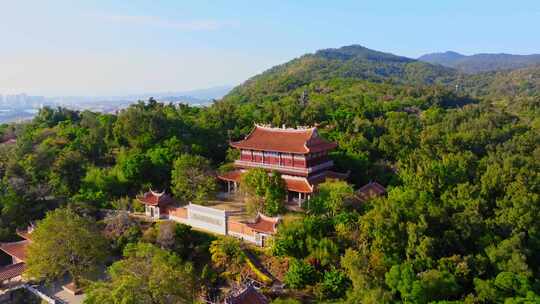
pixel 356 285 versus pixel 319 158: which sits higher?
pixel 319 158

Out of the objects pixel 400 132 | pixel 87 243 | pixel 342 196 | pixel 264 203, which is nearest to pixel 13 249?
pixel 87 243

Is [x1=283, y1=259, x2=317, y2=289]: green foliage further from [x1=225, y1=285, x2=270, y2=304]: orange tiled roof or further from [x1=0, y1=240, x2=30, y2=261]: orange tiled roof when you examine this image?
[x1=0, y1=240, x2=30, y2=261]: orange tiled roof

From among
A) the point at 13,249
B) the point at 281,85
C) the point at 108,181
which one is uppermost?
the point at 281,85

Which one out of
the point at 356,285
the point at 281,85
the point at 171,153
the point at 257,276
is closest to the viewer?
the point at 356,285

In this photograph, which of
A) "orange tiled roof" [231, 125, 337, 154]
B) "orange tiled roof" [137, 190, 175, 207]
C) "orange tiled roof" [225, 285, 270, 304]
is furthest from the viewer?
"orange tiled roof" [231, 125, 337, 154]

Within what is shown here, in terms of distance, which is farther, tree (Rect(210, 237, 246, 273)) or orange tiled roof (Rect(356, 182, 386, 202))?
orange tiled roof (Rect(356, 182, 386, 202))

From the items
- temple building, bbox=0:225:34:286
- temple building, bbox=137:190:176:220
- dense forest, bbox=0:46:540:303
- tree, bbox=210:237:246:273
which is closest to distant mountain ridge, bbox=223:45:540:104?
dense forest, bbox=0:46:540:303

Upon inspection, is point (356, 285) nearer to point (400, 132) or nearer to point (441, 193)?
point (441, 193)

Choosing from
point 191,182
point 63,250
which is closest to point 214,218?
point 191,182
